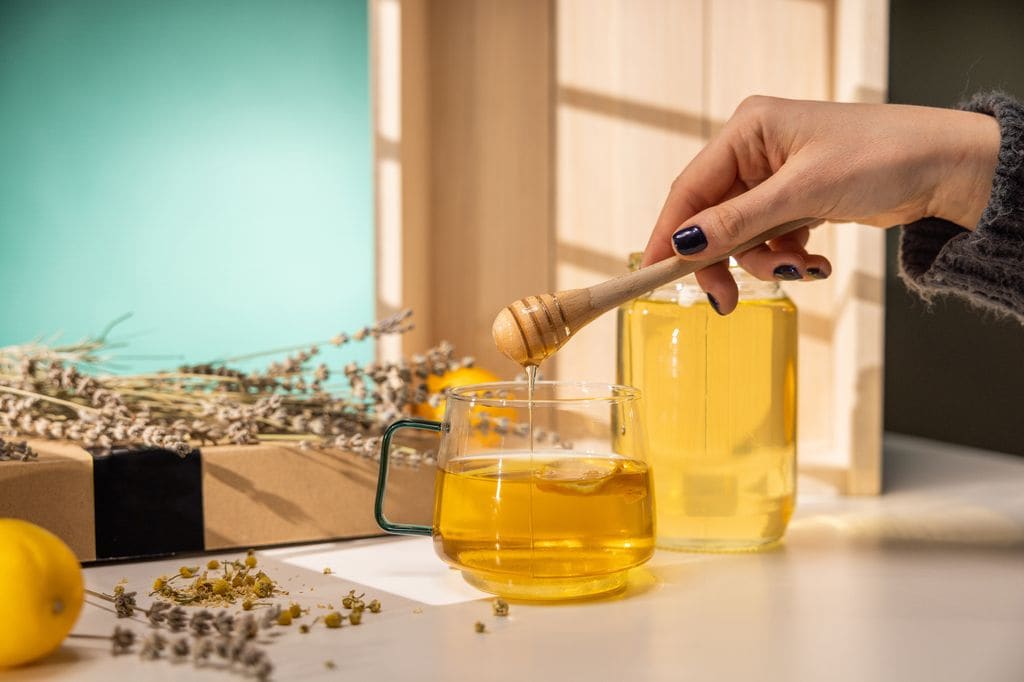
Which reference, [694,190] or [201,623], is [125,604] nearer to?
[201,623]

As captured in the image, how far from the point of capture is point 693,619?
75cm

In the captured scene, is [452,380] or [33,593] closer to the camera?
[33,593]

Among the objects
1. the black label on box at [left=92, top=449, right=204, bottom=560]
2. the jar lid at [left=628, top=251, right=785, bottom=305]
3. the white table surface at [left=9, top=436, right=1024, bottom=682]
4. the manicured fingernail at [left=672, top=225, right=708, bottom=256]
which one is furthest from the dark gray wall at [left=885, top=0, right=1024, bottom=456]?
the black label on box at [left=92, top=449, right=204, bottom=560]

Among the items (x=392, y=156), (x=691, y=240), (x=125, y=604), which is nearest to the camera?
(x=125, y=604)

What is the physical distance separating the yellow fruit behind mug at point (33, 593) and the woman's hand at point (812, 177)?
1.62ft

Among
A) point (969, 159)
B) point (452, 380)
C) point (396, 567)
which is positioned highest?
point (969, 159)

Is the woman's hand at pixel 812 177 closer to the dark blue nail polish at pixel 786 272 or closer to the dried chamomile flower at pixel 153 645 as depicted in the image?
the dark blue nail polish at pixel 786 272

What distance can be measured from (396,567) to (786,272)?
43 cm

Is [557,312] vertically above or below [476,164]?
below

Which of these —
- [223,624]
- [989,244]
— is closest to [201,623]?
[223,624]

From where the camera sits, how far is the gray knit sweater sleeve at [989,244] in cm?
89

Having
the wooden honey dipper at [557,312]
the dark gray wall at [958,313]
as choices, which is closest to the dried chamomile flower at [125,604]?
the wooden honey dipper at [557,312]

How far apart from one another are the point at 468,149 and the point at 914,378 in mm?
786

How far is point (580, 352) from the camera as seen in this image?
4.45ft
